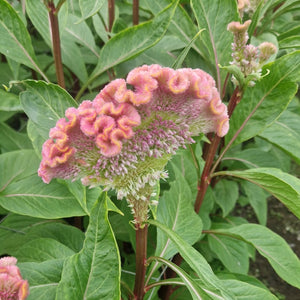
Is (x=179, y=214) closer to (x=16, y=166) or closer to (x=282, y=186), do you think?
(x=282, y=186)

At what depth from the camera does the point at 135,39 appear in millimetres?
1097

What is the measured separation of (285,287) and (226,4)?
6.43 feet

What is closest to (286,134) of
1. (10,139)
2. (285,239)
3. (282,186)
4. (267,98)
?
(267,98)

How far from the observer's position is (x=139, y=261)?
92cm

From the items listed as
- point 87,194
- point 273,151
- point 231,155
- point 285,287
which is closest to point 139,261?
point 87,194

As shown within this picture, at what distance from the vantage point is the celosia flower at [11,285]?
664 millimetres

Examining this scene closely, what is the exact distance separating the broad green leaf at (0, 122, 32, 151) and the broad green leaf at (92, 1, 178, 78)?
1.62ft

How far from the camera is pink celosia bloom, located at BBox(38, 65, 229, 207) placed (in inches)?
24.5

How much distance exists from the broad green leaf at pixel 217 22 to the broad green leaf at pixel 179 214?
1.38 feet

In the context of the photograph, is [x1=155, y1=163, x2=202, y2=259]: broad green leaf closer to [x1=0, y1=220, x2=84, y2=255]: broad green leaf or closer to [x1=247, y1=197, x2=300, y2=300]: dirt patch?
[x1=0, y1=220, x2=84, y2=255]: broad green leaf

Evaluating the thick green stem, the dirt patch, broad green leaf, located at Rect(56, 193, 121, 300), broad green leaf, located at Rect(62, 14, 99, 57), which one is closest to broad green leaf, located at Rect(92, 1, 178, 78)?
the thick green stem

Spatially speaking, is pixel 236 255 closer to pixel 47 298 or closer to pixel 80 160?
pixel 47 298

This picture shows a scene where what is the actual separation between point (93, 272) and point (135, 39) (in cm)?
67

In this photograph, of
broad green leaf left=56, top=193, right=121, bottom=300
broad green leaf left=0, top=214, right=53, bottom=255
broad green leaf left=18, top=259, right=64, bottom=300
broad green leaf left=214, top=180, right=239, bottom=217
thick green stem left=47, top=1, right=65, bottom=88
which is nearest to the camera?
broad green leaf left=56, top=193, right=121, bottom=300
